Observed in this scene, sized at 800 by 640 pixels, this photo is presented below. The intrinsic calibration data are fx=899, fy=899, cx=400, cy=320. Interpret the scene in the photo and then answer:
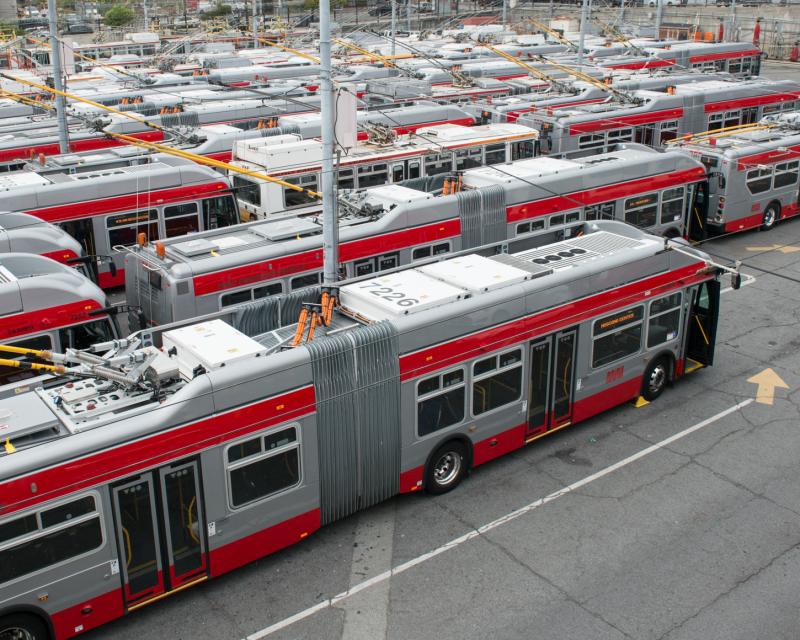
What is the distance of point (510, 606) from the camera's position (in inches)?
398

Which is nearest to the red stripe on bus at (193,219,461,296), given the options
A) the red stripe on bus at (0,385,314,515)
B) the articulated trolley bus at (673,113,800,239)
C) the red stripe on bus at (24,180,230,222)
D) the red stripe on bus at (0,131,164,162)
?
the red stripe on bus at (0,385,314,515)

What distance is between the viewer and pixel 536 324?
12.5 meters

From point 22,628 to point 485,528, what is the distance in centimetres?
558

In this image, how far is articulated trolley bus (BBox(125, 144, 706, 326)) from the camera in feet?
49.3

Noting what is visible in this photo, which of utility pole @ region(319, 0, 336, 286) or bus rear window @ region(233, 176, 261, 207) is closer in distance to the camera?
utility pole @ region(319, 0, 336, 286)

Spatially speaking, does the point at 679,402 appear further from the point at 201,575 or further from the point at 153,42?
the point at 153,42

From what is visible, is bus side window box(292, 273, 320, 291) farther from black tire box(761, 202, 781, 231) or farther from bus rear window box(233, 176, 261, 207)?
black tire box(761, 202, 781, 231)

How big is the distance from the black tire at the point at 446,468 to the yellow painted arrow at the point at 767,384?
589cm

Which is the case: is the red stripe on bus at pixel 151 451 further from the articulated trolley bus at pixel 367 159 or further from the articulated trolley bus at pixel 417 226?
the articulated trolley bus at pixel 367 159

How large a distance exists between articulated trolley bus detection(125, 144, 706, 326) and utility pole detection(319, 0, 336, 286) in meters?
3.02

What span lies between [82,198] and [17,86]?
25333 millimetres

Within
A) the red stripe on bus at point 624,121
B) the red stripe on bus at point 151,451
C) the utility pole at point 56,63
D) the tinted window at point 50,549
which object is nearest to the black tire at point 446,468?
the red stripe on bus at point 151,451

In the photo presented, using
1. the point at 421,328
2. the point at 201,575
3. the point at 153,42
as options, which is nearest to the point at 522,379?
the point at 421,328

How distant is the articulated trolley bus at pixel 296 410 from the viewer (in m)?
8.82
